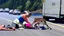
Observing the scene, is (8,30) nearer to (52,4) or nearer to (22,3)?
(52,4)

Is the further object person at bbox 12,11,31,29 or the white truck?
the white truck

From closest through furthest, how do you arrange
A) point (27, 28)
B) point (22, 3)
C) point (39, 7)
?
point (27, 28) → point (39, 7) → point (22, 3)

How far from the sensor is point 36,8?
80.8 meters

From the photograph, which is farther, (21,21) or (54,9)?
(54,9)

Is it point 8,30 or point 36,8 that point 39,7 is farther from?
point 8,30

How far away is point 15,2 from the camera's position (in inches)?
4461

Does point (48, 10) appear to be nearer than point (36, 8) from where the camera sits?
Yes

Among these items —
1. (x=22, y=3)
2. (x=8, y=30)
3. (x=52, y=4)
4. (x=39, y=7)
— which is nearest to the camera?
(x=8, y=30)

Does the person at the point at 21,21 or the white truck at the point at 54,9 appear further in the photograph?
the white truck at the point at 54,9

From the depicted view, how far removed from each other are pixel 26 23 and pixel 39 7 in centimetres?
6080

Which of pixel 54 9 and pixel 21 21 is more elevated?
pixel 54 9

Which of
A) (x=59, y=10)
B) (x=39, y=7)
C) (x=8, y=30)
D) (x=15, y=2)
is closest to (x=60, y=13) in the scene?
(x=59, y=10)

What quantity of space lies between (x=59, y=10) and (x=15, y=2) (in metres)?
87.4

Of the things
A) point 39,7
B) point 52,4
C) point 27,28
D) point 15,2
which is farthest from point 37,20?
point 15,2
